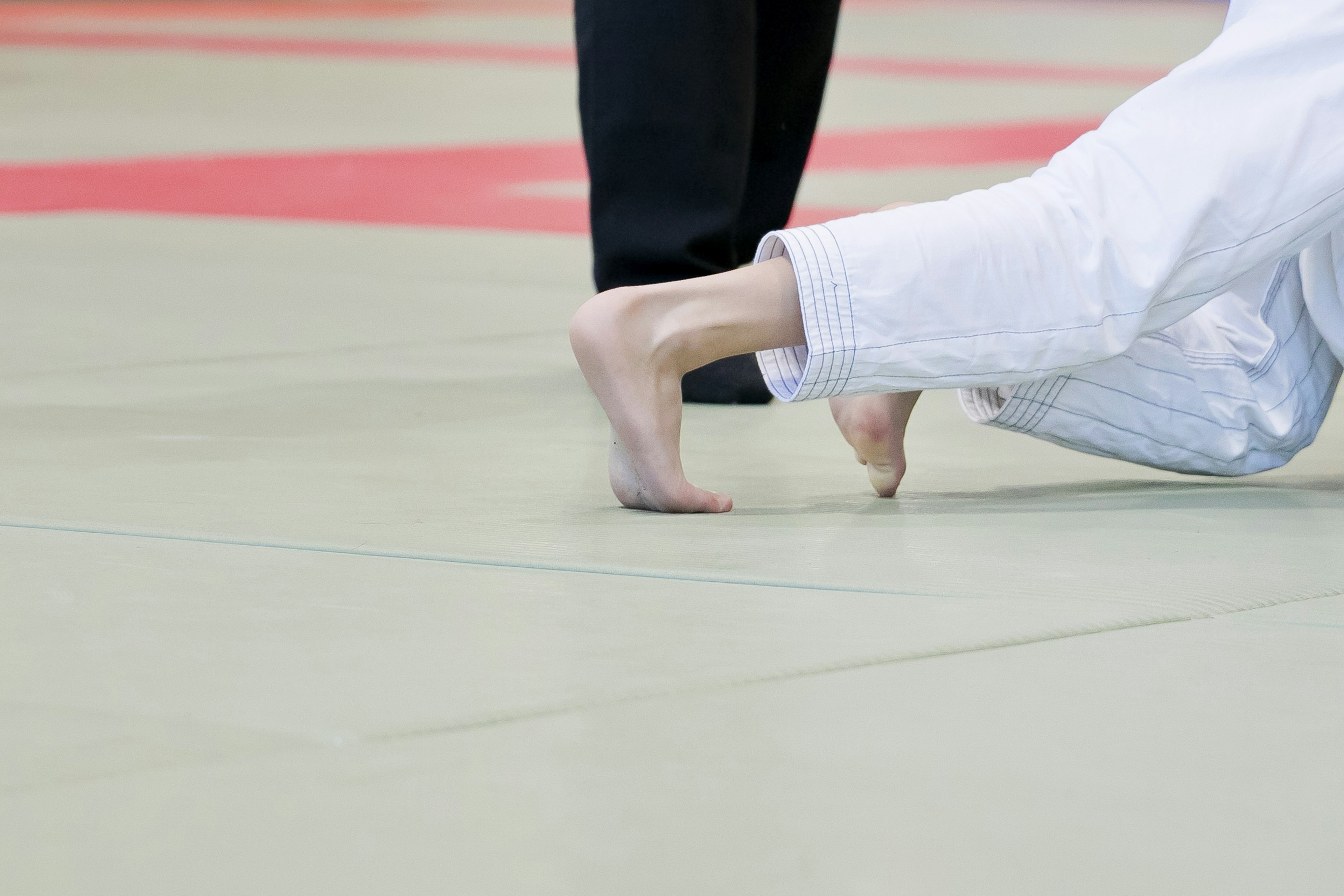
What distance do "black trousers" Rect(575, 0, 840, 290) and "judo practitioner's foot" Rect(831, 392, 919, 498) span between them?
44cm

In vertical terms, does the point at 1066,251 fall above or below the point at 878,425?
above

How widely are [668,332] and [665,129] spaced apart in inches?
22.2

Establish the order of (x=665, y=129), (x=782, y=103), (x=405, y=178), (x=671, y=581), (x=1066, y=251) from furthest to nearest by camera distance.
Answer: (x=405, y=178) → (x=782, y=103) → (x=665, y=129) → (x=1066, y=251) → (x=671, y=581)

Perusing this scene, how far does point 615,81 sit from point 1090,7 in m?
11.4

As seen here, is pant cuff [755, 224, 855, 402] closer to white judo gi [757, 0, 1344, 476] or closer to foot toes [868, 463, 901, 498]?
white judo gi [757, 0, 1344, 476]

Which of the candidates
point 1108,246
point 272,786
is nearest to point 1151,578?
point 1108,246

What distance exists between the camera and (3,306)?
7.67 feet

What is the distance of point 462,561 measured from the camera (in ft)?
3.92

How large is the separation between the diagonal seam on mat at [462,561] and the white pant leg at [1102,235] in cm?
19

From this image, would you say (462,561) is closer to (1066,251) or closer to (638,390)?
(638,390)

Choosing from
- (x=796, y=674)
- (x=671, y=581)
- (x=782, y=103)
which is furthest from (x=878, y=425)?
(x=782, y=103)

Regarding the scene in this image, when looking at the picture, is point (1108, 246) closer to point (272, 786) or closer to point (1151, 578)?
point (1151, 578)

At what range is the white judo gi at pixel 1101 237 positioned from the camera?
1.28 m

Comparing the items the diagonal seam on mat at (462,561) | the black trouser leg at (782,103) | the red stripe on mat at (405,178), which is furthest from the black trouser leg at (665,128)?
the red stripe on mat at (405,178)
